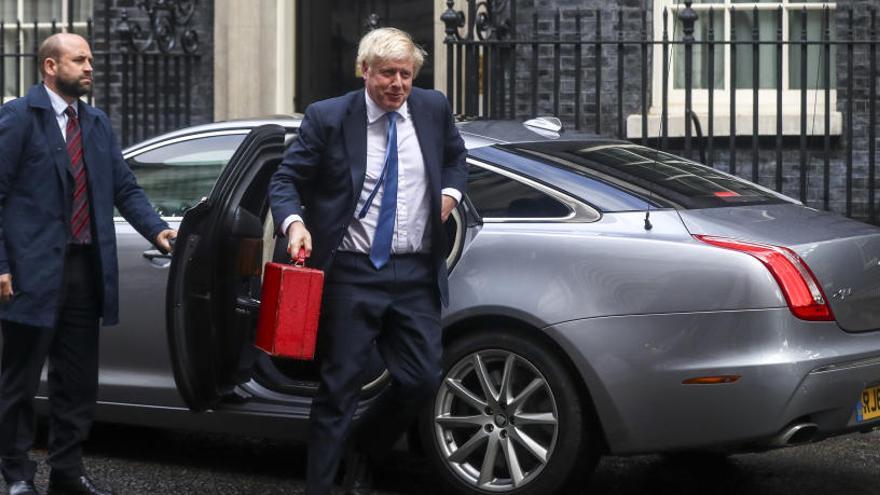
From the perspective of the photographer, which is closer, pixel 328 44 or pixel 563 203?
pixel 563 203

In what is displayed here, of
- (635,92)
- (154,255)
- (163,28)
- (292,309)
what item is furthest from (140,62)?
(292,309)

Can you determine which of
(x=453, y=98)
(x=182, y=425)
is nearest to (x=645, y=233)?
(x=182, y=425)

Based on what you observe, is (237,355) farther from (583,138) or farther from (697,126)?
(697,126)

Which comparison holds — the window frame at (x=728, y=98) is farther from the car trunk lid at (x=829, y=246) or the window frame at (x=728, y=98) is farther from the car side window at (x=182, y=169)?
the car trunk lid at (x=829, y=246)

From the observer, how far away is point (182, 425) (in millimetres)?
6516

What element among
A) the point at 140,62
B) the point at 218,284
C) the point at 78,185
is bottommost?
the point at 218,284

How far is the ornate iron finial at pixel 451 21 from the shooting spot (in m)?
10.2

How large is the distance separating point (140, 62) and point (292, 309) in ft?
25.2

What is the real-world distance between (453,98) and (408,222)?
555 centimetres

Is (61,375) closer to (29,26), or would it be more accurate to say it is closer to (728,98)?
(728,98)

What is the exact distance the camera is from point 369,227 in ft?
17.6

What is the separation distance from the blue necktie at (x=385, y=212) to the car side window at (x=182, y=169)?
4.96 ft

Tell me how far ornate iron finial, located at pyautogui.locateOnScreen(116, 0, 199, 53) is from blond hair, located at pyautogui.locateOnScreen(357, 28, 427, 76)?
7.10 m

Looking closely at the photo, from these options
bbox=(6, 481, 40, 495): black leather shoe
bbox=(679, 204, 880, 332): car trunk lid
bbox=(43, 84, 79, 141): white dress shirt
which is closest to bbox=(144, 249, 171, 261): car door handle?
bbox=(43, 84, 79, 141): white dress shirt
